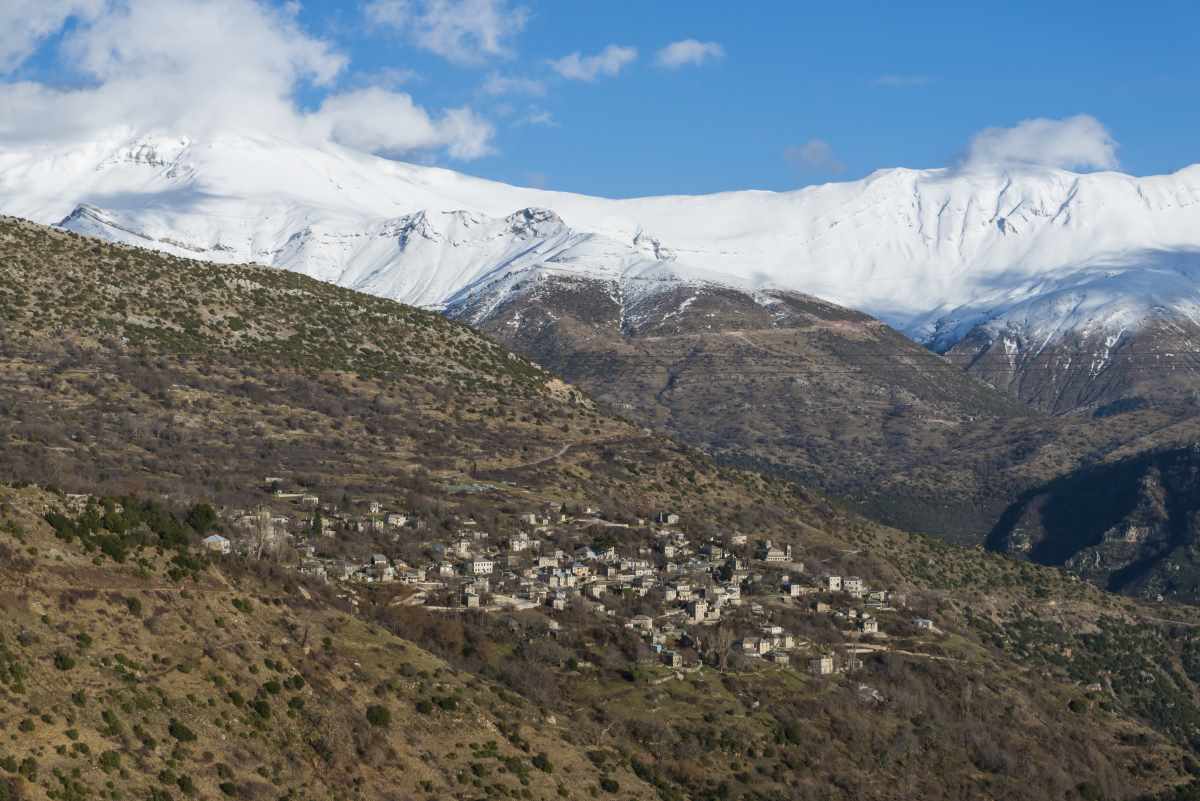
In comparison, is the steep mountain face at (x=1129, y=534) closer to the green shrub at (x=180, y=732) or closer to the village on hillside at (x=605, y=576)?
the village on hillside at (x=605, y=576)

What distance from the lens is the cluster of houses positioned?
74062 millimetres

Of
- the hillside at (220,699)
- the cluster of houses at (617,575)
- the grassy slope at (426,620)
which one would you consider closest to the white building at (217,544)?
the cluster of houses at (617,575)

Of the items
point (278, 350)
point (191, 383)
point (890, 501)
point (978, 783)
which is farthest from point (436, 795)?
point (890, 501)

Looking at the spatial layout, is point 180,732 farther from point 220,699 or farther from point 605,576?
point 605,576

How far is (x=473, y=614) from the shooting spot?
2803 inches

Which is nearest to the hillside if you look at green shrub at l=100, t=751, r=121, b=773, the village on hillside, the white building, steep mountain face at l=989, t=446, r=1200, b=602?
green shrub at l=100, t=751, r=121, b=773

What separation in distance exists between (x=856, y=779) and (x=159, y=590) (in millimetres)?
24171

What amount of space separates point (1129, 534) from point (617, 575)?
110970 millimetres

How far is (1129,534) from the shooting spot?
18562 centimetres

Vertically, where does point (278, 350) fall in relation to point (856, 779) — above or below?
above

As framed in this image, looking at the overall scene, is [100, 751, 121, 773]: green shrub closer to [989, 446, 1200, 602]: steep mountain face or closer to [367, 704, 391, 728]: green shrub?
[367, 704, 391, 728]: green shrub

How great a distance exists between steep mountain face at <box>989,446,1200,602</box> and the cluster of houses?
7737 cm

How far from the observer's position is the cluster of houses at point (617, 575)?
74062 mm

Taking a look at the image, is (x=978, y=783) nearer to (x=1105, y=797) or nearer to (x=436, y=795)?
(x=1105, y=797)
